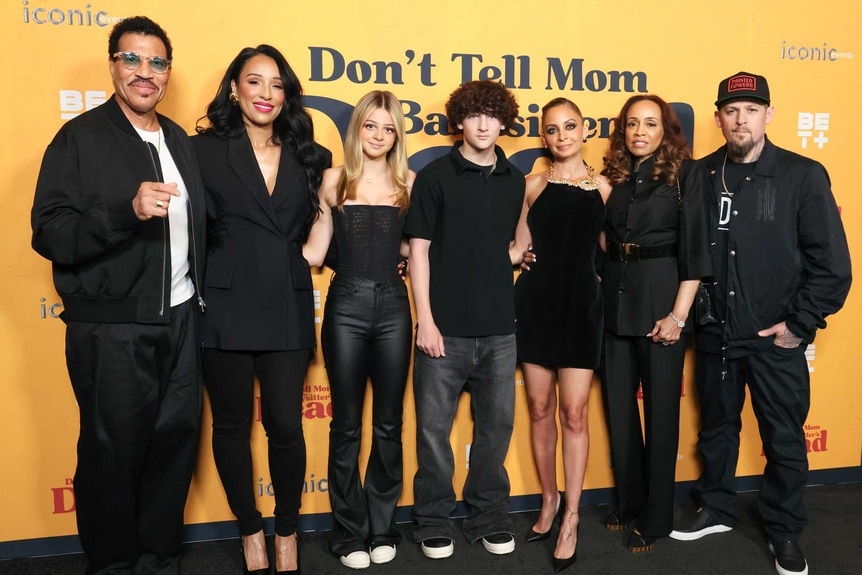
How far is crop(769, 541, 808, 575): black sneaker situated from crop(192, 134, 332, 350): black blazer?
7.03ft

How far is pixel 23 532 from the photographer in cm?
307

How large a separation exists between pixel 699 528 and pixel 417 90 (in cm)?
236

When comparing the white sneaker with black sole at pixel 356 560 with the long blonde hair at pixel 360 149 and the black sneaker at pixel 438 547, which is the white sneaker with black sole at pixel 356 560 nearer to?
the black sneaker at pixel 438 547

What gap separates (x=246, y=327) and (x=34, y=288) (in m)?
1.05

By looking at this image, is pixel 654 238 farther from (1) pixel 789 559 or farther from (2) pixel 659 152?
(1) pixel 789 559

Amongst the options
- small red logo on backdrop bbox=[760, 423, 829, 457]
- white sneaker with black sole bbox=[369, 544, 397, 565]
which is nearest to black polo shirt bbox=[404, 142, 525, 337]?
white sneaker with black sole bbox=[369, 544, 397, 565]

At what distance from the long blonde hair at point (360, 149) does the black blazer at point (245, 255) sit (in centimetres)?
25

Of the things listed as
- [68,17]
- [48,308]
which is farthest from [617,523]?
[68,17]

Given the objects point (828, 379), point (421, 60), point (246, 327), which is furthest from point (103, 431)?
point (828, 379)

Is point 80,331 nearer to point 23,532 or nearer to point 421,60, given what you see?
point 23,532

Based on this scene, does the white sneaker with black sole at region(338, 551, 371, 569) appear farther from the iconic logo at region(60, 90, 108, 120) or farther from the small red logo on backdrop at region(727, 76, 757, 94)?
the small red logo on backdrop at region(727, 76, 757, 94)

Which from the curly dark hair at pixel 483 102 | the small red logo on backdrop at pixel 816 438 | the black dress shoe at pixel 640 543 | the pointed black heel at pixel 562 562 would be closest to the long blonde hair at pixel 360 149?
the curly dark hair at pixel 483 102

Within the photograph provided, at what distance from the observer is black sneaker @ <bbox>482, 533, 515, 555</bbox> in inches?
118

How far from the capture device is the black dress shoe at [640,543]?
3023 millimetres
